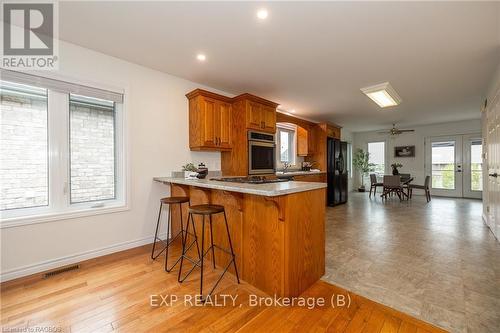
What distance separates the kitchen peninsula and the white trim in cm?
142

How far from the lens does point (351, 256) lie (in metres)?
2.72

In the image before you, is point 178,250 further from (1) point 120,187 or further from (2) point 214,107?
(2) point 214,107

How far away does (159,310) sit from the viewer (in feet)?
5.77

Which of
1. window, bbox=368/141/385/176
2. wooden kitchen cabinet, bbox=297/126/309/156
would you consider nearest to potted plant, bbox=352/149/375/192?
window, bbox=368/141/385/176

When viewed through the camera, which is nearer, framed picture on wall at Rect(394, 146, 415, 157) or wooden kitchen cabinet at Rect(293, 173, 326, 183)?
wooden kitchen cabinet at Rect(293, 173, 326, 183)

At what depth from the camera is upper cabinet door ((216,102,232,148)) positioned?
3.66m

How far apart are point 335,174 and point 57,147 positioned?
5.89m

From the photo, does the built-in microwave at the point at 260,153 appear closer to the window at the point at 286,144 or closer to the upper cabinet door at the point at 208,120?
the upper cabinet door at the point at 208,120

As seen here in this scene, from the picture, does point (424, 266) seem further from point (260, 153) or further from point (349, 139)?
point (349, 139)

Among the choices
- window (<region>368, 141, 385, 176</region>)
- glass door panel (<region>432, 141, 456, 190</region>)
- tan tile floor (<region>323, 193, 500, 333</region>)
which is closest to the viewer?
tan tile floor (<region>323, 193, 500, 333</region>)

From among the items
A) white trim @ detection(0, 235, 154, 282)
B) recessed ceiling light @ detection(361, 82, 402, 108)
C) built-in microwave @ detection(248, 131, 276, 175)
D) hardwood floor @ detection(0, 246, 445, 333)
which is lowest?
hardwood floor @ detection(0, 246, 445, 333)

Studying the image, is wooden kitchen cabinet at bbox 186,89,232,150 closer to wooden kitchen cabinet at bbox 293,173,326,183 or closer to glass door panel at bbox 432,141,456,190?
wooden kitchen cabinet at bbox 293,173,326,183

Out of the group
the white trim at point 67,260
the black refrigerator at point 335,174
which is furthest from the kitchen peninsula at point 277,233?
the black refrigerator at point 335,174
